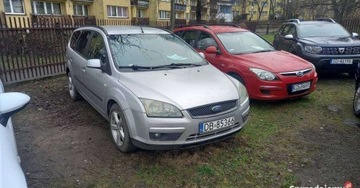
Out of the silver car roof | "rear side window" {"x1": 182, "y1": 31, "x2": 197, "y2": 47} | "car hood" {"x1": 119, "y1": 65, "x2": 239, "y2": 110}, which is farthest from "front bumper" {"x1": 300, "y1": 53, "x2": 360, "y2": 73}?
the silver car roof

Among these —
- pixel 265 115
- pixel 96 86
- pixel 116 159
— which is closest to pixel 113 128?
pixel 116 159

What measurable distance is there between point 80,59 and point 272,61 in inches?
145

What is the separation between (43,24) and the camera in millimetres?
7613

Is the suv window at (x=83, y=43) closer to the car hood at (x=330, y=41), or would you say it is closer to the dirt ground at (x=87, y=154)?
the dirt ground at (x=87, y=154)

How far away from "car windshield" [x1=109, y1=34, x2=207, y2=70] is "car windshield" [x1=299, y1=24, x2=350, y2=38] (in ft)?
15.8

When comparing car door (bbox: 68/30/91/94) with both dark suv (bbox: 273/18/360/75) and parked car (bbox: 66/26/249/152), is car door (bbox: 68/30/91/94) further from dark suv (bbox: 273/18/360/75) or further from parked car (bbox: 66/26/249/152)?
dark suv (bbox: 273/18/360/75)

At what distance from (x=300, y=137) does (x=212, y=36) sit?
9.91ft

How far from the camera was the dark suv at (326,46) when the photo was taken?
6578 mm

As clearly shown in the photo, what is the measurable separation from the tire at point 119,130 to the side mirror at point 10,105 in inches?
48.6

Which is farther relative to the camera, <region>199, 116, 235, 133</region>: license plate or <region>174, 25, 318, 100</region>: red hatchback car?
<region>174, 25, 318, 100</region>: red hatchback car

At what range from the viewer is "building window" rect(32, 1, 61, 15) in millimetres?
21756

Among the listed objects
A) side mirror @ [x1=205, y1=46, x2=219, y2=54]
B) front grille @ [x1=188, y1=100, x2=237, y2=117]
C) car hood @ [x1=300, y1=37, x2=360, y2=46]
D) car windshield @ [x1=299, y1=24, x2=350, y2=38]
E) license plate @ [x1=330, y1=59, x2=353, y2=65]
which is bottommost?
front grille @ [x1=188, y1=100, x2=237, y2=117]

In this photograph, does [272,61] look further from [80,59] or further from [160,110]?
[80,59]

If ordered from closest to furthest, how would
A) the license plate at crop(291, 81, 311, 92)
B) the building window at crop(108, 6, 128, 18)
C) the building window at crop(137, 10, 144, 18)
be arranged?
1. the license plate at crop(291, 81, 311, 92)
2. the building window at crop(108, 6, 128, 18)
3. the building window at crop(137, 10, 144, 18)
